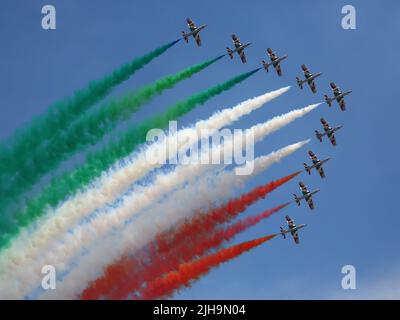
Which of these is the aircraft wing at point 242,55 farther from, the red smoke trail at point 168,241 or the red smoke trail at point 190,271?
the red smoke trail at point 190,271

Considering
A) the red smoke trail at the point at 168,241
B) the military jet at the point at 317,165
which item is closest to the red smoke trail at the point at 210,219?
the red smoke trail at the point at 168,241

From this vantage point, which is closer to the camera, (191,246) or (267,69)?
(191,246)

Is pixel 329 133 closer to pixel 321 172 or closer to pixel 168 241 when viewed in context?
pixel 321 172

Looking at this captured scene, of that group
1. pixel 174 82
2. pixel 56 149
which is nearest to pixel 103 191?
pixel 56 149

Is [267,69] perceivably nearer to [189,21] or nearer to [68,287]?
[189,21]

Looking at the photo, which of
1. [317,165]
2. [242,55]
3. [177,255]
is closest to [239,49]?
[242,55]
